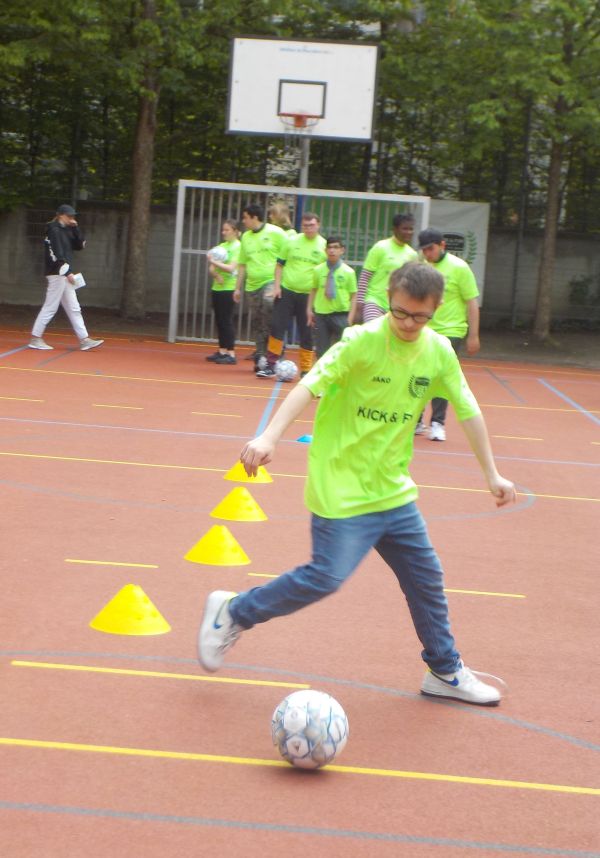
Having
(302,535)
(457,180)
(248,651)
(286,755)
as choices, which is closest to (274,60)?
(457,180)

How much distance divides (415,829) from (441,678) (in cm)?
117

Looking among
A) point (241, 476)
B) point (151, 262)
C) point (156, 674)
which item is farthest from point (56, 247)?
point (156, 674)

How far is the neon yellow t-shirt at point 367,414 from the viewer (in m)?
4.50

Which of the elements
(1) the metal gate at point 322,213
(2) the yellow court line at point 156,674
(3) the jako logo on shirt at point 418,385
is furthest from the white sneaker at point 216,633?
(1) the metal gate at point 322,213

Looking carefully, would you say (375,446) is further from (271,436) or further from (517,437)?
(517,437)

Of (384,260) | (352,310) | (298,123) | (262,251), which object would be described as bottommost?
(352,310)

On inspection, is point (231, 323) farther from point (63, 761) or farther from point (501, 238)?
point (63, 761)

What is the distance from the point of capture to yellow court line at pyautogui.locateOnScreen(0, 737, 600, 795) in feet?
13.7

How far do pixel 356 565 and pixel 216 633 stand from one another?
66 centimetres

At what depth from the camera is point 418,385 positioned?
4.59 meters

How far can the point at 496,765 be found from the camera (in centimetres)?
434

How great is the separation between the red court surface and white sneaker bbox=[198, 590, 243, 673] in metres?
0.14

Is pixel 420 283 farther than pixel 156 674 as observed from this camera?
No

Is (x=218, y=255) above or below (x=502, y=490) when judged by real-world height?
above
